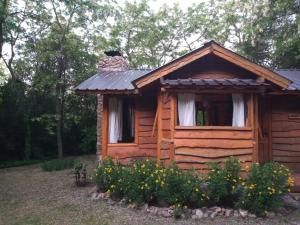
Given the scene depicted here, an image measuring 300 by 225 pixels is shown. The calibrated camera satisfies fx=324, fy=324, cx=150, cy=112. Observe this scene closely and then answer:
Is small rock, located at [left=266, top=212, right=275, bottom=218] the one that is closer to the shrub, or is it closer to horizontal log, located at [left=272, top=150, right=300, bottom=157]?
the shrub

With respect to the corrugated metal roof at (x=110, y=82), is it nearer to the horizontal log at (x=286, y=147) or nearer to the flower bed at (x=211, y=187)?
the flower bed at (x=211, y=187)

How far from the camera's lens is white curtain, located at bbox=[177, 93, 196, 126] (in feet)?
27.2

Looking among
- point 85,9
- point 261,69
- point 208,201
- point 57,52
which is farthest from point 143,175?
point 85,9

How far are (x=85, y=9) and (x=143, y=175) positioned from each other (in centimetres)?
1503

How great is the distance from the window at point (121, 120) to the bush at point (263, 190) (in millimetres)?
4675

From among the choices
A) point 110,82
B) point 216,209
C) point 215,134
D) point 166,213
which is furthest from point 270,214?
point 110,82

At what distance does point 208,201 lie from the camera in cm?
680

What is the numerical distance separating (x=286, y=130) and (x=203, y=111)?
8.59 feet

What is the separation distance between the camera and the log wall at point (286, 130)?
9.79 m

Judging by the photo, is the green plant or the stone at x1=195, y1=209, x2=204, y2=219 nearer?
the stone at x1=195, y1=209, x2=204, y2=219

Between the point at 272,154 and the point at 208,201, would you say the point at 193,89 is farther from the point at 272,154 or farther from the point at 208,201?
the point at 272,154

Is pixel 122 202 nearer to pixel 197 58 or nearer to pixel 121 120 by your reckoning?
pixel 121 120

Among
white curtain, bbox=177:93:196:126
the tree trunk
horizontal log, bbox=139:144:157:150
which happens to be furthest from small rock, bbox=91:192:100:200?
the tree trunk

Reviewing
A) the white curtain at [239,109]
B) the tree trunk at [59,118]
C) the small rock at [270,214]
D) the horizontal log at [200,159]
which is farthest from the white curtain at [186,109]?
the tree trunk at [59,118]
